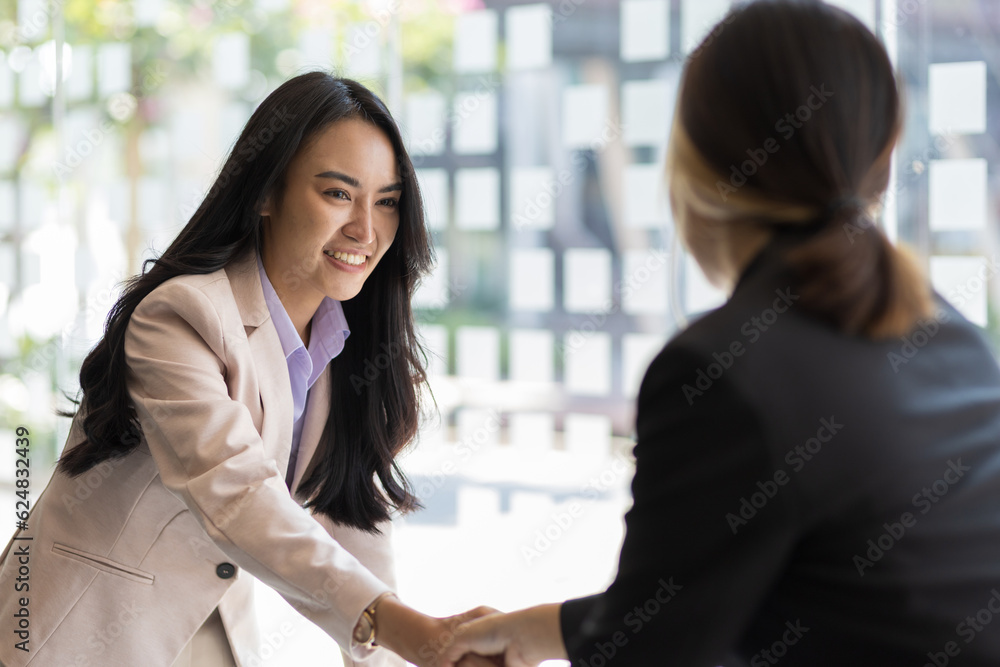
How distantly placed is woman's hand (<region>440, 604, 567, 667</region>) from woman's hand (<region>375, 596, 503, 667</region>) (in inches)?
0.6

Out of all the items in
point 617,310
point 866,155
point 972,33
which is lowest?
point 617,310

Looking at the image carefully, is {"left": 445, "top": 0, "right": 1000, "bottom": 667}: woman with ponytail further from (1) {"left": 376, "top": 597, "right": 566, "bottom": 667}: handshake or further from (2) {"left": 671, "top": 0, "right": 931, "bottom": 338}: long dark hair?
(1) {"left": 376, "top": 597, "right": 566, "bottom": 667}: handshake

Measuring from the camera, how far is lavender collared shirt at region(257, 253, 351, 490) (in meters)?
1.53


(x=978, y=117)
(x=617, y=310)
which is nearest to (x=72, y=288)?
(x=617, y=310)

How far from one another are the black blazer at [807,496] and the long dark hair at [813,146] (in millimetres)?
33

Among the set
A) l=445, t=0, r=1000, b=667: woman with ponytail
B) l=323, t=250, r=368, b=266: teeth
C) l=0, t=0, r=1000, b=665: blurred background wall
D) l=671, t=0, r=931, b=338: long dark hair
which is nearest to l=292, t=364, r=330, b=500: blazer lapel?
l=323, t=250, r=368, b=266: teeth

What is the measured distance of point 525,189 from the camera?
3.68 meters

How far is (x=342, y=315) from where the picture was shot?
1.68m

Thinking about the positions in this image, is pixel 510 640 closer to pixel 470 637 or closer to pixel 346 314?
pixel 470 637

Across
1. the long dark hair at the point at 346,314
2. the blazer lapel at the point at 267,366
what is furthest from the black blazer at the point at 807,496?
the long dark hair at the point at 346,314

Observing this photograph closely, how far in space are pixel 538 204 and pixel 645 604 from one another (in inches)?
114

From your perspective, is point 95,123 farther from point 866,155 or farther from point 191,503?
point 866,155

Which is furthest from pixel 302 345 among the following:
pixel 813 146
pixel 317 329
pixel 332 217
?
pixel 813 146

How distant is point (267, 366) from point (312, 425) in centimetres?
21
